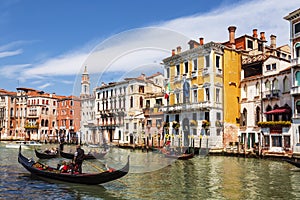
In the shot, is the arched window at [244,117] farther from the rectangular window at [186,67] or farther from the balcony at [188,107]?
the rectangular window at [186,67]

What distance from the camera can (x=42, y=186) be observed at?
11.3m

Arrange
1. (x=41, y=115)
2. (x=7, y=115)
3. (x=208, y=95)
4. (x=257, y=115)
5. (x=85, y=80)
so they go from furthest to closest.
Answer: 1. (x=7, y=115)
2. (x=41, y=115)
3. (x=208, y=95)
4. (x=257, y=115)
5. (x=85, y=80)

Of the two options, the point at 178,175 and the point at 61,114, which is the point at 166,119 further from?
the point at 61,114

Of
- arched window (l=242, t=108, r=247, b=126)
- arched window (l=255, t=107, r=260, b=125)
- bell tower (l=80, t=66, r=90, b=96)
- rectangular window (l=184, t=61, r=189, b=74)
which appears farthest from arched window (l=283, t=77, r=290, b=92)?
bell tower (l=80, t=66, r=90, b=96)

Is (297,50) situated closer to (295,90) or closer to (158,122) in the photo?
(295,90)

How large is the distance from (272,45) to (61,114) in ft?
110

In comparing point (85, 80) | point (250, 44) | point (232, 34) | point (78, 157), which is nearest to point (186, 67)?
point (232, 34)

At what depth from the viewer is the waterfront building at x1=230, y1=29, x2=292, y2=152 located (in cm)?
2233

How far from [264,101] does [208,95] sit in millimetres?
4142

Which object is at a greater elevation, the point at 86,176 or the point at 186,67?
the point at 186,67

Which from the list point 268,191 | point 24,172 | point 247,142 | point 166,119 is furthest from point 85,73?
point 166,119

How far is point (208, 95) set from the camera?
86.1ft

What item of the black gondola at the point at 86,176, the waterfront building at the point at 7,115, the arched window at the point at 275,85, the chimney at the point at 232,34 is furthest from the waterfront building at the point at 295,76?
the waterfront building at the point at 7,115

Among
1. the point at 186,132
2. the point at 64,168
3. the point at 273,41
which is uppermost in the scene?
the point at 273,41
